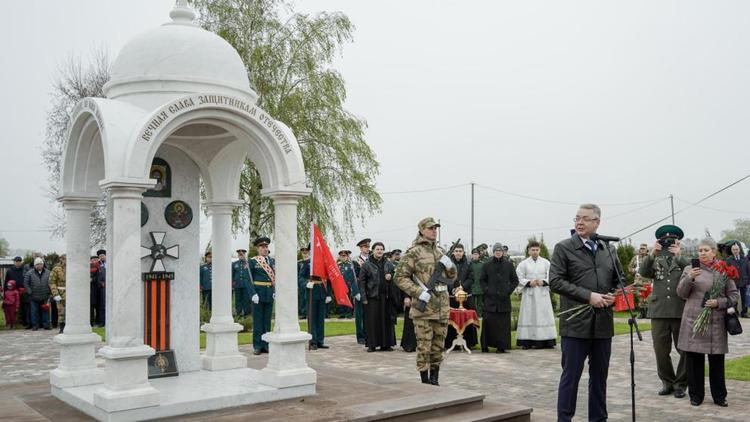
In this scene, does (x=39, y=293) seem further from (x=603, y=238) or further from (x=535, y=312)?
(x=603, y=238)

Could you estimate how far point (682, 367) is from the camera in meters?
8.16

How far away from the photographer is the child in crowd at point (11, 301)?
18938 mm

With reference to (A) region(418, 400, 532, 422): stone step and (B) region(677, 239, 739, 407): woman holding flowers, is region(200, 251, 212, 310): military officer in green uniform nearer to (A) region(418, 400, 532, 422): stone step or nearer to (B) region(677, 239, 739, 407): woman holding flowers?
(A) region(418, 400, 532, 422): stone step

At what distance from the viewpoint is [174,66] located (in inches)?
282

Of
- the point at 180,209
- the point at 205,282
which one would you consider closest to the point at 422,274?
the point at 180,209

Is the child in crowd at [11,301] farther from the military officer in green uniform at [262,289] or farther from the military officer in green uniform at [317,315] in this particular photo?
the military officer in green uniform at [317,315]

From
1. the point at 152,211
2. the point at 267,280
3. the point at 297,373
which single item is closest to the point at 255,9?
the point at 267,280

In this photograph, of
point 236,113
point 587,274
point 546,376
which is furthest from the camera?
point 546,376

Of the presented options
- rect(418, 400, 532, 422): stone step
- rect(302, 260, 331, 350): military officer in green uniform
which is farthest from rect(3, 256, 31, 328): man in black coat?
rect(418, 400, 532, 422): stone step

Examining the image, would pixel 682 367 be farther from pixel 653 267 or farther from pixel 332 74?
pixel 332 74

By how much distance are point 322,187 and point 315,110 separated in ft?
8.67

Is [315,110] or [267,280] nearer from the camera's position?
[267,280]

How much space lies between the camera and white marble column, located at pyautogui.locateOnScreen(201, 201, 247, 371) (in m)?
8.25

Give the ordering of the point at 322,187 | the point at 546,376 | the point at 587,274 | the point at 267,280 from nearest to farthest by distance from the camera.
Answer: the point at 587,274 < the point at 546,376 < the point at 267,280 < the point at 322,187
